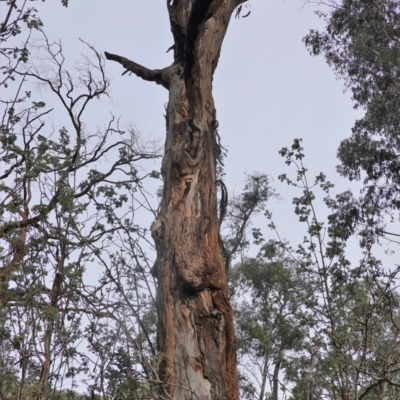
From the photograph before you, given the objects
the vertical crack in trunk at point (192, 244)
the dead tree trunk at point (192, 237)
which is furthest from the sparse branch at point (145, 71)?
the vertical crack in trunk at point (192, 244)

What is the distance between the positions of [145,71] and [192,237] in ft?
7.14

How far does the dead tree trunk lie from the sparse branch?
0.06ft

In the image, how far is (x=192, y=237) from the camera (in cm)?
433

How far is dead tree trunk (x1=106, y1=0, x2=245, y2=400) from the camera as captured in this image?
3885mm

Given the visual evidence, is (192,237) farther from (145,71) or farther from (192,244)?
(145,71)

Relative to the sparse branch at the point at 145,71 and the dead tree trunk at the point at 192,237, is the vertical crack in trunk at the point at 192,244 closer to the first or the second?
the dead tree trunk at the point at 192,237

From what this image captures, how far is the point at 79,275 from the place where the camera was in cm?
496

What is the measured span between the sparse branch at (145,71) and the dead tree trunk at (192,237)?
2cm

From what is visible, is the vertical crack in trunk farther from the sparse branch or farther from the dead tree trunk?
the sparse branch

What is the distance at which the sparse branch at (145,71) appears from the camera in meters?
5.61

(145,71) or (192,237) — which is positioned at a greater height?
(145,71)

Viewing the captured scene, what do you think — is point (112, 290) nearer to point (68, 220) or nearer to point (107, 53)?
point (68, 220)

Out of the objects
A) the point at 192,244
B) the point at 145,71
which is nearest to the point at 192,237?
the point at 192,244

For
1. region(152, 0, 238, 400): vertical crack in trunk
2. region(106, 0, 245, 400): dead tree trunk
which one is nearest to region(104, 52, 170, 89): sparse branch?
region(106, 0, 245, 400): dead tree trunk
